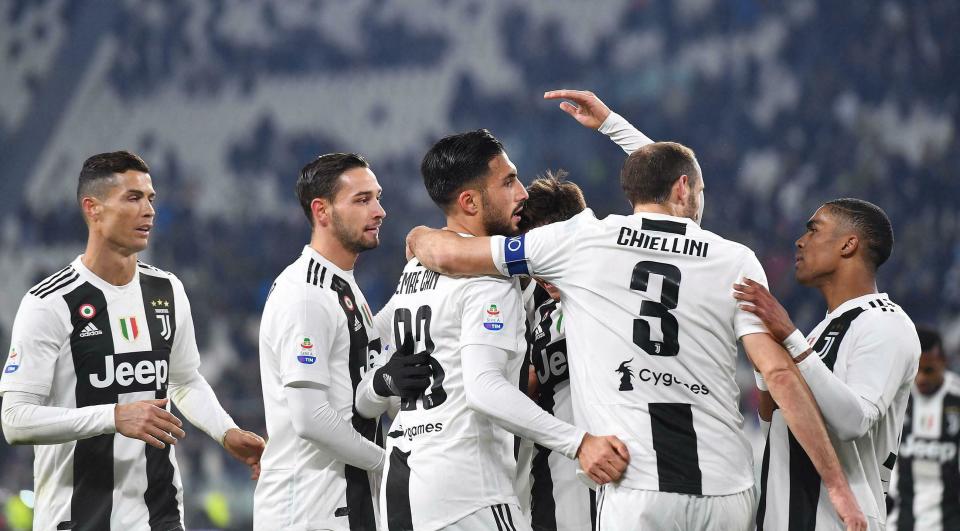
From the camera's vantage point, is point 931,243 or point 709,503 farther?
point 931,243

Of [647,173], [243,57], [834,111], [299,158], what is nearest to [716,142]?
[834,111]

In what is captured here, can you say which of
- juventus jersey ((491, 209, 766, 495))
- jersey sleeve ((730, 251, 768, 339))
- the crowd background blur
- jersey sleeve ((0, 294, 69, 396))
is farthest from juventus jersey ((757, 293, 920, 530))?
the crowd background blur

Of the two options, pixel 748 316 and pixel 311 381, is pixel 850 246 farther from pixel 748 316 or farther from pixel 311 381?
pixel 311 381

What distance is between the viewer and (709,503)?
3.57 meters

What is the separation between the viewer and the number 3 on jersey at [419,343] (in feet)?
12.6

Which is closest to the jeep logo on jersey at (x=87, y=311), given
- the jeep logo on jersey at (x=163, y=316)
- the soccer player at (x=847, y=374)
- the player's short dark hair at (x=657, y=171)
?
the jeep logo on jersey at (x=163, y=316)

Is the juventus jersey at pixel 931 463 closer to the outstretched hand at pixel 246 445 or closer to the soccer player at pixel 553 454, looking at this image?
the soccer player at pixel 553 454

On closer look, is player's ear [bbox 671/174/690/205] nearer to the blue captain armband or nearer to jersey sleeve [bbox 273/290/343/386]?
the blue captain armband

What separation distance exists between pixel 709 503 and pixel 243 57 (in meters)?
16.5

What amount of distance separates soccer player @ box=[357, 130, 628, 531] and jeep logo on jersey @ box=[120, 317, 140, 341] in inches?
50.5

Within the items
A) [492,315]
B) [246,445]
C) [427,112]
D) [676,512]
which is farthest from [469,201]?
[427,112]


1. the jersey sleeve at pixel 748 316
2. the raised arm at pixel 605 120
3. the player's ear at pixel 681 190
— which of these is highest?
the raised arm at pixel 605 120

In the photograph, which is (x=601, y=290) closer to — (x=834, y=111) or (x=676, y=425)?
(x=676, y=425)

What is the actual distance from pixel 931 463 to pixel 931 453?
0.30 ft
